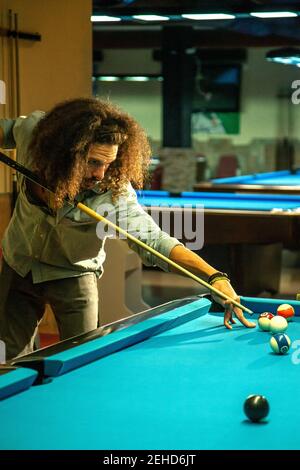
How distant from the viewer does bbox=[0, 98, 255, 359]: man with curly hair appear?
2943mm

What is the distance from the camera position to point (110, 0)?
5359 mm

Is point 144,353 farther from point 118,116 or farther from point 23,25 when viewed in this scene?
point 23,25

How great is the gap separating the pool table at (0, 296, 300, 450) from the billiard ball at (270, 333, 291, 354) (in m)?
0.02

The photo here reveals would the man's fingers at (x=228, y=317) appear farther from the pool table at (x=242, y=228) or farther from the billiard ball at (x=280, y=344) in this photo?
the pool table at (x=242, y=228)

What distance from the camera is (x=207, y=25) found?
27.0 ft

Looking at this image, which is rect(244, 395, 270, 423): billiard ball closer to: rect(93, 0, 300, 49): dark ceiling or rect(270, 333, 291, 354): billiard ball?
rect(270, 333, 291, 354): billiard ball

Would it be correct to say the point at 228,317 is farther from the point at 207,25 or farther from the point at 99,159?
the point at 207,25

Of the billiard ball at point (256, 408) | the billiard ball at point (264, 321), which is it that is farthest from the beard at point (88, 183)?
the billiard ball at point (256, 408)

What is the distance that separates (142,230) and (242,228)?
2830mm

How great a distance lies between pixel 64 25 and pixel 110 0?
0.32 m

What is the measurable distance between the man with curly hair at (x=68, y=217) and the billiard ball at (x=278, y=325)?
0.14 metres

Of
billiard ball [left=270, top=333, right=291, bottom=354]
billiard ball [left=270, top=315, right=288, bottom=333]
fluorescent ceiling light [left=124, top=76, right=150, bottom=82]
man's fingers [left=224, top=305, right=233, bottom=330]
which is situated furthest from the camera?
fluorescent ceiling light [left=124, top=76, right=150, bottom=82]

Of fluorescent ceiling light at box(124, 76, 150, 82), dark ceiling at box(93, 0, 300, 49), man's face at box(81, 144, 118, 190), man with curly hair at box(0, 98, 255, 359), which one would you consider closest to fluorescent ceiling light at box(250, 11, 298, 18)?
dark ceiling at box(93, 0, 300, 49)

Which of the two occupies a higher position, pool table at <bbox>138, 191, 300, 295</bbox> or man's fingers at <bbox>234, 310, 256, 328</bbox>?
man's fingers at <bbox>234, 310, 256, 328</bbox>
